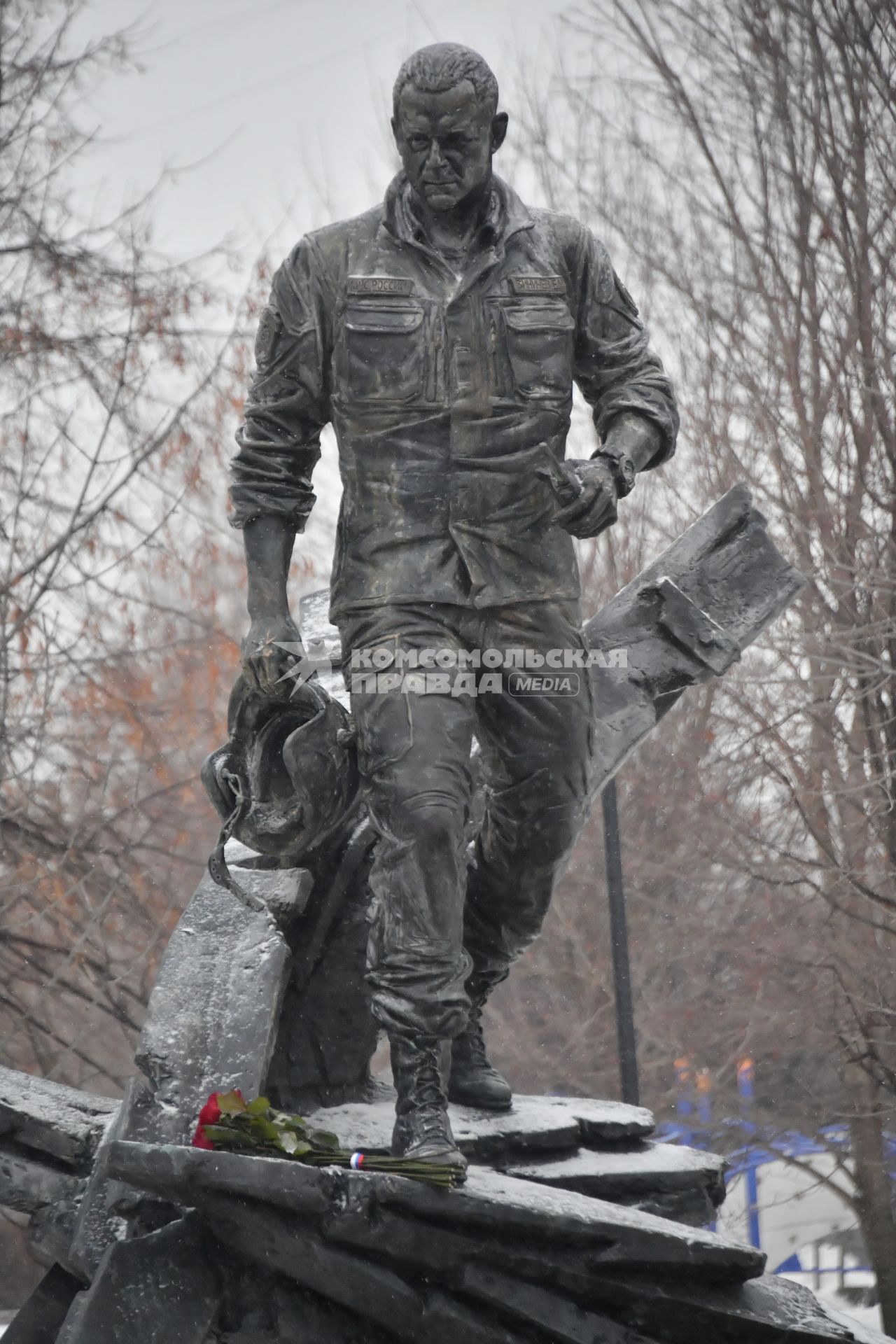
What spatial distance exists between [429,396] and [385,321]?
18 cm

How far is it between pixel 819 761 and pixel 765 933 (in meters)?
0.98

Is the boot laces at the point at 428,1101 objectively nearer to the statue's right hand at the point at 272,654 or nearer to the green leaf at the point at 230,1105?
the green leaf at the point at 230,1105

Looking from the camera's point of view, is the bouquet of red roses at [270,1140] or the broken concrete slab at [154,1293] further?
the broken concrete slab at [154,1293]

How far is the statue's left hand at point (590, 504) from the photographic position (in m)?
3.23

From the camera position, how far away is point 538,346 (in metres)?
3.46

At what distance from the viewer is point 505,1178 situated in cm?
318

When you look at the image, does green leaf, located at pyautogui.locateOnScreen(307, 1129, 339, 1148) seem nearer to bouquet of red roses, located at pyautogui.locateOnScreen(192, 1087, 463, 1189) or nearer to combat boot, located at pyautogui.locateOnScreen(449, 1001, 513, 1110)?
bouquet of red roses, located at pyautogui.locateOnScreen(192, 1087, 463, 1189)

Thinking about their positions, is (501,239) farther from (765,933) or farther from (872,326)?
(765,933)

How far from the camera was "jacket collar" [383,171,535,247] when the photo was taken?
3.48m

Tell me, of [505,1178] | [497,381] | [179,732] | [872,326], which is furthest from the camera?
[179,732]

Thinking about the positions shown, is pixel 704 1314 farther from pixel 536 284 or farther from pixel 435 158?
pixel 435 158

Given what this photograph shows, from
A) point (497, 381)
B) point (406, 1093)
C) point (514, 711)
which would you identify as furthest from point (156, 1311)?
point (497, 381)

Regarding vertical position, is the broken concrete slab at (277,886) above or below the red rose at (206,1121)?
above

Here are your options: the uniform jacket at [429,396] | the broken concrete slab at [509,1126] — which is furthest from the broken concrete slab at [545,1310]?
the uniform jacket at [429,396]
